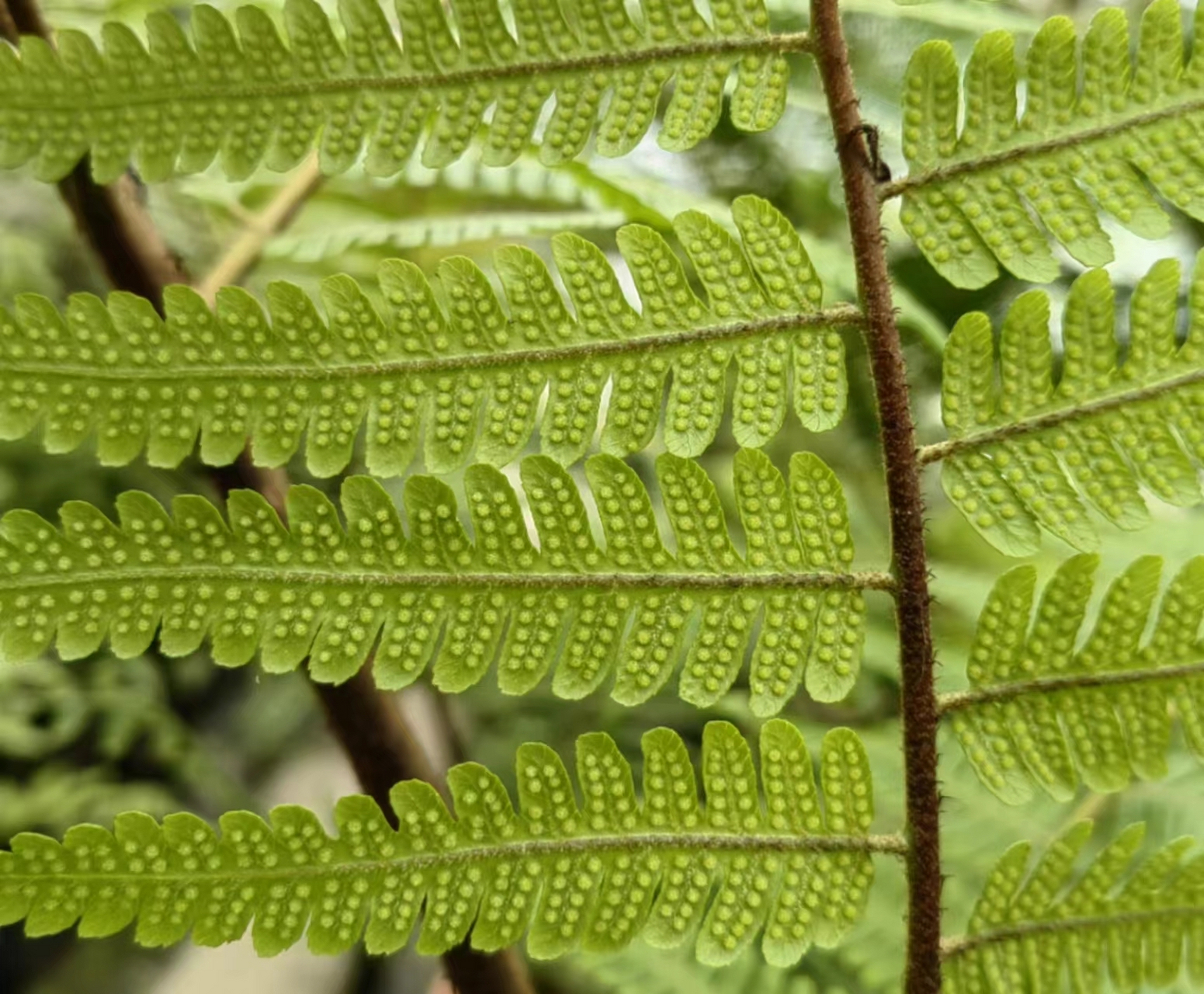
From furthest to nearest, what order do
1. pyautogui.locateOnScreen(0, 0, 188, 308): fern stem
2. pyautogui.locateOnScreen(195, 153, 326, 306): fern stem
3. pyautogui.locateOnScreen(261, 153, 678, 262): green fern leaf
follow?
pyautogui.locateOnScreen(195, 153, 326, 306): fern stem < pyautogui.locateOnScreen(261, 153, 678, 262): green fern leaf < pyautogui.locateOnScreen(0, 0, 188, 308): fern stem

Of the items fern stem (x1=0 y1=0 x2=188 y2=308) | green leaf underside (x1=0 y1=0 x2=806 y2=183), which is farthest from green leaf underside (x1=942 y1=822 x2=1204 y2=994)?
fern stem (x1=0 y1=0 x2=188 y2=308)

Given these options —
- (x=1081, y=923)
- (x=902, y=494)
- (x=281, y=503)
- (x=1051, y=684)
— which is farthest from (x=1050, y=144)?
(x=281, y=503)

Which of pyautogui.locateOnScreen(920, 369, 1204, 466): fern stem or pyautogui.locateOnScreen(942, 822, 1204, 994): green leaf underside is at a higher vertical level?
pyautogui.locateOnScreen(920, 369, 1204, 466): fern stem

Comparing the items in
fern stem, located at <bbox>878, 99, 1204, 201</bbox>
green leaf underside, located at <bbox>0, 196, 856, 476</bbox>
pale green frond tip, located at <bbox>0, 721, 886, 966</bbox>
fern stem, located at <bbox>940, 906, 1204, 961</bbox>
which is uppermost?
fern stem, located at <bbox>878, 99, 1204, 201</bbox>

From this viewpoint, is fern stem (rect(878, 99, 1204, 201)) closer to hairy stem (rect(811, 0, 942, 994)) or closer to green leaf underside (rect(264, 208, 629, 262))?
hairy stem (rect(811, 0, 942, 994))

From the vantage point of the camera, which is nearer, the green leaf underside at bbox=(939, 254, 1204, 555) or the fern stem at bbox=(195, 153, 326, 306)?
the green leaf underside at bbox=(939, 254, 1204, 555)

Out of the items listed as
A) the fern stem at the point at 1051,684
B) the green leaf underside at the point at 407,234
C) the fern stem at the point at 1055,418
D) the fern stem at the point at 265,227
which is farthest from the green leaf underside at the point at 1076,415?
the fern stem at the point at 265,227

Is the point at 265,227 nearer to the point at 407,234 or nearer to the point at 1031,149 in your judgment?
the point at 407,234

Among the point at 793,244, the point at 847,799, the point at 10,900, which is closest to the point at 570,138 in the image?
the point at 793,244
